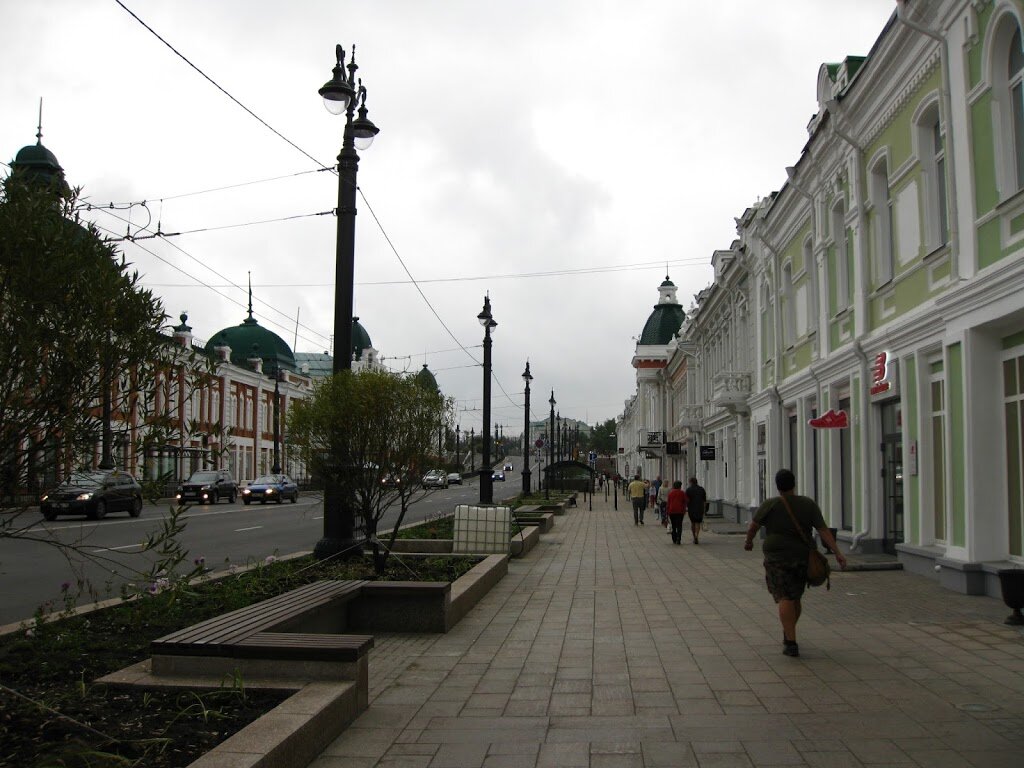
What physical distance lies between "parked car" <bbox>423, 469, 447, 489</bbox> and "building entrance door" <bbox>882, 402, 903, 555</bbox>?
298 inches

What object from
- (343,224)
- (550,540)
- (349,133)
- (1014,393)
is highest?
(349,133)

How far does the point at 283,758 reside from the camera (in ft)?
15.3

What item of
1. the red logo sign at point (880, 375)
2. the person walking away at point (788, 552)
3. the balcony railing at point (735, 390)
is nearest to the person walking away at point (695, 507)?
the balcony railing at point (735, 390)

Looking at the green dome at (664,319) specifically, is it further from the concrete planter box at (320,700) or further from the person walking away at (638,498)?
the concrete planter box at (320,700)

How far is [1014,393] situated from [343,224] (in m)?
8.18

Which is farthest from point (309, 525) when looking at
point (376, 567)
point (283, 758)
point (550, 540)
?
point (283, 758)

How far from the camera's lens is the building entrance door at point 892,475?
52.5 feet

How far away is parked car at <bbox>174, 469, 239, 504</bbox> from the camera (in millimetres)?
41644

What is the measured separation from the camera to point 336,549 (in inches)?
460

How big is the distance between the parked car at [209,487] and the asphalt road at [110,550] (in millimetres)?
8225

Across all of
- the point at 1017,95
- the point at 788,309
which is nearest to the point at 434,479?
the point at 1017,95

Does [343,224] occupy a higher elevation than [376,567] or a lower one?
Answer: higher

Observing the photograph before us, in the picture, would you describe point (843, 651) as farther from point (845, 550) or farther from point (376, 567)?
point (845, 550)

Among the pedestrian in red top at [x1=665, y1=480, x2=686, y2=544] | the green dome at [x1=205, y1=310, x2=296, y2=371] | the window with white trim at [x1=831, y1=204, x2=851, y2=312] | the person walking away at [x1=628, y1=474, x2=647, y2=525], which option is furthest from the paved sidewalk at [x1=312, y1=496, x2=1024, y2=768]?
the green dome at [x1=205, y1=310, x2=296, y2=371]
